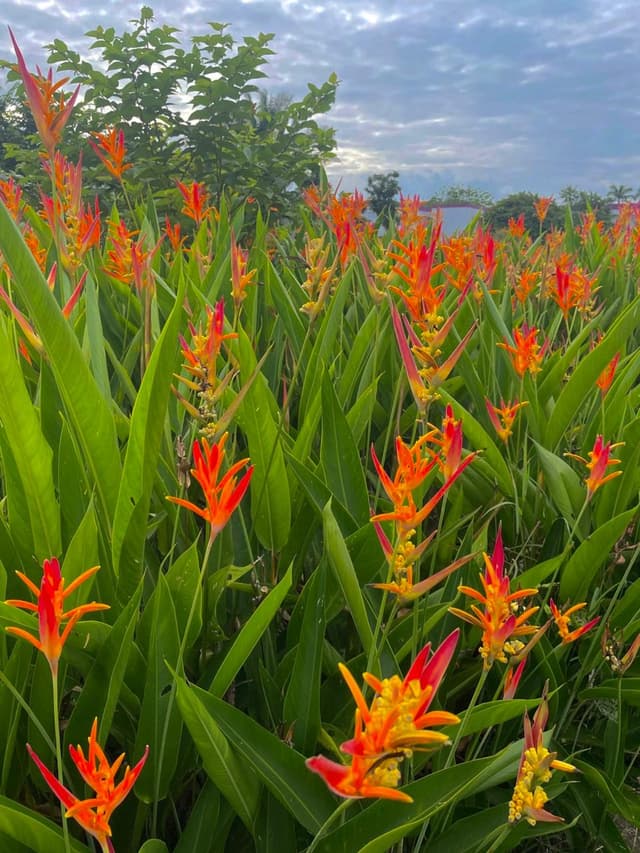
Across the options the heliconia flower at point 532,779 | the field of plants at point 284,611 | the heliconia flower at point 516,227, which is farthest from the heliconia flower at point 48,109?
the heliconia flower at point 516,227

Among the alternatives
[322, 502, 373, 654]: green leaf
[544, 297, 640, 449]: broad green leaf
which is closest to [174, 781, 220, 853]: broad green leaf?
[322, 502, 373, 654]: green leaf

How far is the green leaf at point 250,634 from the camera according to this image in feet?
1.90

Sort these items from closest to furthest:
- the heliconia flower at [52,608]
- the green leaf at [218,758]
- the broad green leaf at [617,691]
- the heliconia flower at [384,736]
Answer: the heliconia flower at [384,736], the heliconia flower at [52,608], the green leaf at [218,758], the broad green leaf at [617,691]

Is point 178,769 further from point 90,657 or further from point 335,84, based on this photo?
point 335,84

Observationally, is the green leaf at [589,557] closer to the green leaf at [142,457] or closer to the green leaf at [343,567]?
the green leaf at [343,567]

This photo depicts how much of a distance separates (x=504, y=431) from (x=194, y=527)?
1.42 feet

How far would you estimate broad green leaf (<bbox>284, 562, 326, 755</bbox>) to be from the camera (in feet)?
2.04

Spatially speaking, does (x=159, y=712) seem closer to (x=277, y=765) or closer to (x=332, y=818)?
(x=277, y=765)

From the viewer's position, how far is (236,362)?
91 centimetres

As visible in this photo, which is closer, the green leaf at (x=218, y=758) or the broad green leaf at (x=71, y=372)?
the green leaf at (x=218, y=758)

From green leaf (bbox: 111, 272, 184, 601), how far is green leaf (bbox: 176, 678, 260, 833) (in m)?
0.17

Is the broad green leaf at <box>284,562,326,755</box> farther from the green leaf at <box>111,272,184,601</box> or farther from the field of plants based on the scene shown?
the green leaf at <box>111,272,184,601</box>

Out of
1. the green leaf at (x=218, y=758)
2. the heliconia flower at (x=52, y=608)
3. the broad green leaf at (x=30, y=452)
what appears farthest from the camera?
the broad green leaf at (x=30, y=452)

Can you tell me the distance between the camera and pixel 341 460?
0.83m
